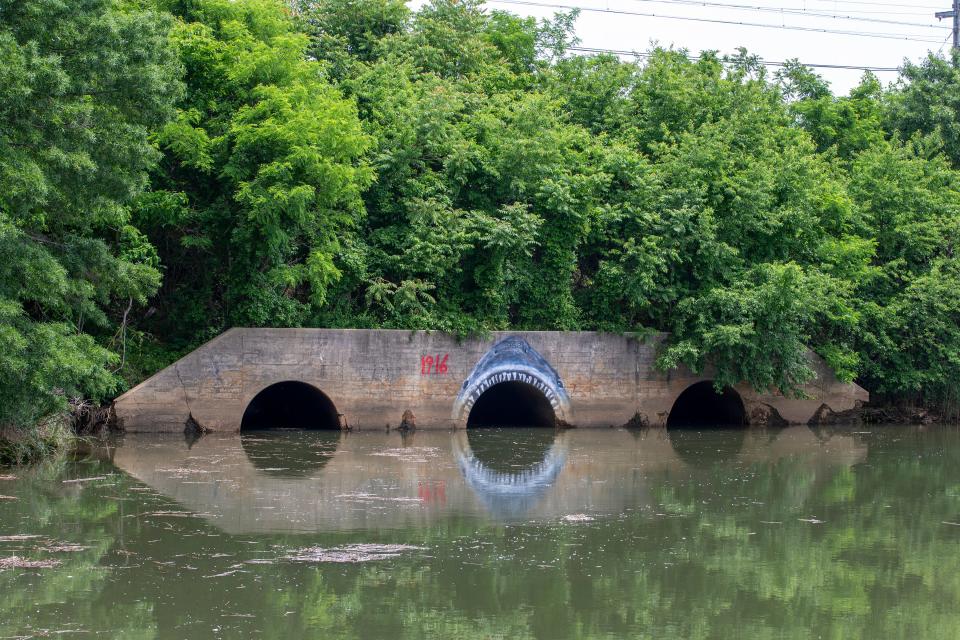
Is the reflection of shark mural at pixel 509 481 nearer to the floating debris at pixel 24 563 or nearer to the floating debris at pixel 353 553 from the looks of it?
the floating debris at pixel 353 553

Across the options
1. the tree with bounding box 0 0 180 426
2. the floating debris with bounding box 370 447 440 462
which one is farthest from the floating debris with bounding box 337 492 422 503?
the tree with bounding box 0 0 180 426

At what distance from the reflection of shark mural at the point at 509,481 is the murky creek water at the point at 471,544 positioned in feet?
0.17

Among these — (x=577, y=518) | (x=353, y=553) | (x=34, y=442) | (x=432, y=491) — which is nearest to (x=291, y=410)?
(x=34, y=442)

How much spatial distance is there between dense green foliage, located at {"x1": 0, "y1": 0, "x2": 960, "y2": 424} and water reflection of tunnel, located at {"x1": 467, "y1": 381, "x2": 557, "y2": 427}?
1784mm

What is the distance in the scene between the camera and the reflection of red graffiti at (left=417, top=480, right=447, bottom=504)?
15.9 m

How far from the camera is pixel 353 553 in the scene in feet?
39.7

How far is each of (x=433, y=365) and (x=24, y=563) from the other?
1369cm

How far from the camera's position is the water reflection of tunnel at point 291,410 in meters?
25.0

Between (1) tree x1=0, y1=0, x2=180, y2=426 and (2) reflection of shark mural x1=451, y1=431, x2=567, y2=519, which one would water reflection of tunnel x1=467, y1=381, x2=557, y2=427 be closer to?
(2) reflection of shark mural x1=451, y1=431, x2=567, y2=519

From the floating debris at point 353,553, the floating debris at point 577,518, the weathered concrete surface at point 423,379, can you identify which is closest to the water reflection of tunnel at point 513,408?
the weathered concrete surface at point 423,379

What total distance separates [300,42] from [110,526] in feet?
40.1

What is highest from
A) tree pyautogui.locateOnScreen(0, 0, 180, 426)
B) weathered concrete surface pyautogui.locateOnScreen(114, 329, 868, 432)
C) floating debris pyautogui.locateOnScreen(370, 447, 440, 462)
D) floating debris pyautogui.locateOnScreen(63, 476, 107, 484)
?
tree pyautogui.locateOnScreen(0, 0, 180, 426)

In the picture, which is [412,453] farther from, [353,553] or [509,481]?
[353,553]

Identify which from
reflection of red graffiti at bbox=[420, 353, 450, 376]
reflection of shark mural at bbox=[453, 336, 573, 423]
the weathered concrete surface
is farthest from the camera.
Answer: reflection of shark mural at bbox=[453, 336, 573, 423]
